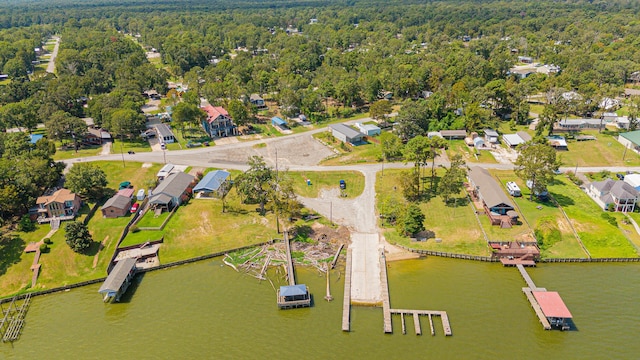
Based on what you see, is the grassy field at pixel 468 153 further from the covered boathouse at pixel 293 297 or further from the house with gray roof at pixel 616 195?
the covered boathouse at pixel 293 297

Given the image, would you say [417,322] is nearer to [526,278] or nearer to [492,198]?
[526,278]

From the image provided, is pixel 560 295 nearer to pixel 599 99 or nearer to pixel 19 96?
pixel 599 99

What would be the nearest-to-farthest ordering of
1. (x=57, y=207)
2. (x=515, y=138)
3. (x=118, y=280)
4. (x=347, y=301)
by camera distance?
1. (x=347, y=301)
2. (x=118, y=280)
3. (x=57, y=207)
4. (x=515, y=138)

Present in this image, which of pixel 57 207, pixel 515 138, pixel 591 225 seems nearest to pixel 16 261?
pixel 57 207

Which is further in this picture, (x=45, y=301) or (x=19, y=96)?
(x=19, y=96)

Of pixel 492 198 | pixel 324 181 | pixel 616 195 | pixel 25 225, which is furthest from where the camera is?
pixel 324 181

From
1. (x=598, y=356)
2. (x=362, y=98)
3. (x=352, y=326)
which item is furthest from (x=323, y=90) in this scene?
(x=598, y=356)
